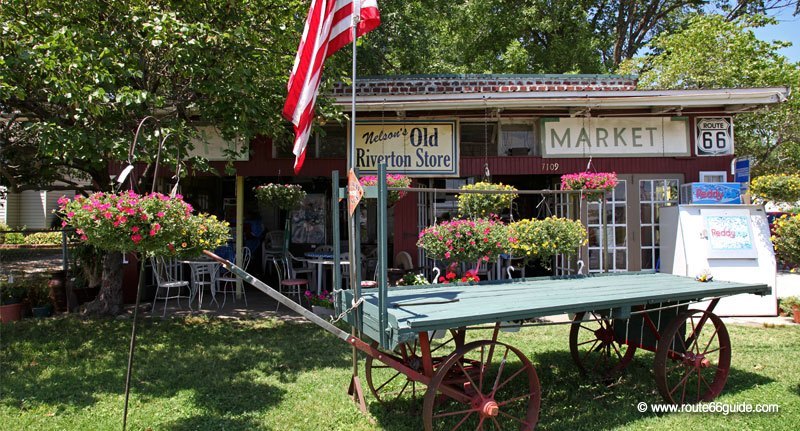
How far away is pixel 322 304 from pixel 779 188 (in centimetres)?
717

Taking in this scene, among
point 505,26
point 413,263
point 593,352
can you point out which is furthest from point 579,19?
point 593,352

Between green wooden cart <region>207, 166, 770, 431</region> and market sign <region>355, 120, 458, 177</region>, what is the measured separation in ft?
12.5

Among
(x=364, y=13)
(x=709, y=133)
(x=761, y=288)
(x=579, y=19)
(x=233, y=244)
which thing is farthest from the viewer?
(x=579, y=19)

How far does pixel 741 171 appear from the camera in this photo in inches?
346

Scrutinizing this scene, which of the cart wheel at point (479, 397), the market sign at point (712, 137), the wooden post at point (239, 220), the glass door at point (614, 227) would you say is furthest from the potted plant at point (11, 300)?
the market sign at point (712, 137)

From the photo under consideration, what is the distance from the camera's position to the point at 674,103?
8.27 meters

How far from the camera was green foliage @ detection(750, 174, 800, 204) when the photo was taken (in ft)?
26.2

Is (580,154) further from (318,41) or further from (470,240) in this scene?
(318,41)

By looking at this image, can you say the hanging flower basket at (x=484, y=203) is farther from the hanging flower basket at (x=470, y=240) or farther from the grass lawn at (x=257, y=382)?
the grass lawn at (x=257, y=382)

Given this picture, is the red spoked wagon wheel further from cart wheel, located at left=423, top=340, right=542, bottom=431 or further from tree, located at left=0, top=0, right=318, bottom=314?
tree, located at left=0, top=0, right=318, bottom=314

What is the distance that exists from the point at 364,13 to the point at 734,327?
6.67 m

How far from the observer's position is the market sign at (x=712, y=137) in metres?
8.97

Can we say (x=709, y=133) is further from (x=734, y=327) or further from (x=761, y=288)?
(x=761, y=288)

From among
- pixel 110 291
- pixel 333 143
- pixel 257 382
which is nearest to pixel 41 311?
pixel 110 291
